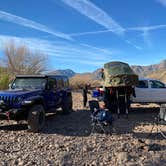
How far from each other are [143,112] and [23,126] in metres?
7.09

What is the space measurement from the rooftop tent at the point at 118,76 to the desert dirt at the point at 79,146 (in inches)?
125

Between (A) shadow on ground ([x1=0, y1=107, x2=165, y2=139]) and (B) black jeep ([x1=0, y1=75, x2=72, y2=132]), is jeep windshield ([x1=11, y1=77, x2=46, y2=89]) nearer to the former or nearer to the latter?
(B) black jeep ([x1=0, y1=75, x2=72, y2=132])

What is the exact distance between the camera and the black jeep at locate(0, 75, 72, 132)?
11648 mm

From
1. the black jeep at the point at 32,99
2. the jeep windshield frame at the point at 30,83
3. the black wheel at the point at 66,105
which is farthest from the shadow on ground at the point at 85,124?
the jeep windshield frame at the point at 30,83

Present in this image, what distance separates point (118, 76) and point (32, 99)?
5.70 meters

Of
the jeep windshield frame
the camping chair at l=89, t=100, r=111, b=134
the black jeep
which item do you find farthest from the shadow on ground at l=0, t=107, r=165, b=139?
the jeep windshield frame

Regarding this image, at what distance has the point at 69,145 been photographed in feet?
32.3

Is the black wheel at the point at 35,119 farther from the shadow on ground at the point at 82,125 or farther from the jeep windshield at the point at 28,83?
the jeep windshield at the point at 28,83

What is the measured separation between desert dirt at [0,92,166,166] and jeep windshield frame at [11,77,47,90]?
1.38 metres

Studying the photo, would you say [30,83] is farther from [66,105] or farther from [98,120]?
[98,120]

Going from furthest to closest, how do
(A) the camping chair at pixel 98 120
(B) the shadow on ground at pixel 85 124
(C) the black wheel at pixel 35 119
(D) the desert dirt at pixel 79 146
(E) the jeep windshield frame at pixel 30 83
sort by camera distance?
(E) the jeep windshield frame at pixel 30 83 → (B) the shadow on ground at pixel 85 124 → (C) the black wheel at pixel 35 119 → (A) the camping chair at pixel 98 120 → (D) the desert dirt at pixel 79 146

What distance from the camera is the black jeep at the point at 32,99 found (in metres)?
11.6

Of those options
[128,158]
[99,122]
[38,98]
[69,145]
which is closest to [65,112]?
[38,98]

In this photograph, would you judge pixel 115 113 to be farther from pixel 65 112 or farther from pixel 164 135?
pixel 164 135
